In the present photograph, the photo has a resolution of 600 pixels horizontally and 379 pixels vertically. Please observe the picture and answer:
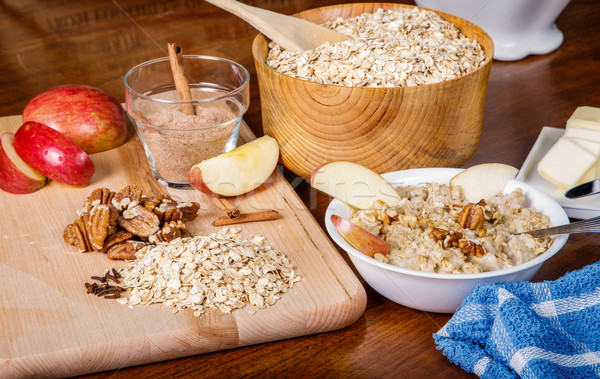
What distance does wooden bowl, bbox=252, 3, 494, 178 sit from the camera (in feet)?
3.29

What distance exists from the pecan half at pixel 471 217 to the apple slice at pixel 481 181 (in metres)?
0.05

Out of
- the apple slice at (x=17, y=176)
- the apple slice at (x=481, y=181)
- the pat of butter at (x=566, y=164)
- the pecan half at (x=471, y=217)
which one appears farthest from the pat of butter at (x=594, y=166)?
the apple slice at (x=17, y=176)

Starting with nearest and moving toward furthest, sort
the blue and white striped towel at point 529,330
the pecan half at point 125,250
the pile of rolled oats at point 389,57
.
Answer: the blue and white striped towel at point 529,330
the pecan half at point 125,250
the pile of rolled oats at point 389,57

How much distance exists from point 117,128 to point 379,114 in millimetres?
528

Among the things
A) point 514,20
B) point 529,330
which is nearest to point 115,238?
point 529,330

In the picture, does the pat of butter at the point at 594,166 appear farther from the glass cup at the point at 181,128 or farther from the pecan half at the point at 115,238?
the pecan half at the point at 115,238

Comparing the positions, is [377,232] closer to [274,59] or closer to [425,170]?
[425,170]

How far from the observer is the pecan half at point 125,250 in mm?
947

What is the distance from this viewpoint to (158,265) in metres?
0.90

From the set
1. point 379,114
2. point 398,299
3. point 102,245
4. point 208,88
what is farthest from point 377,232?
point 208,88

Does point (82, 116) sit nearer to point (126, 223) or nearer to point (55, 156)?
point (55, 156)

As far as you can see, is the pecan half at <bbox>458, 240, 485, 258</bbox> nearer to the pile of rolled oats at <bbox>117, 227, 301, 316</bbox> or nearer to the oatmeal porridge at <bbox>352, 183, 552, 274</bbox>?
the oatmeal porridge at <bbox>352, 183, 552, 274</bbox>

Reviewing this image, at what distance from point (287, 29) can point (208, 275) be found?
494 mm

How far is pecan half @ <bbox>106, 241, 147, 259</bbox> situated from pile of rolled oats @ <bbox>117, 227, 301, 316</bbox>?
1 centimetres
